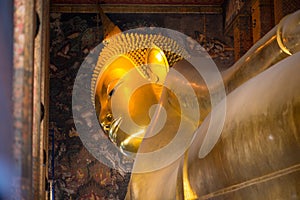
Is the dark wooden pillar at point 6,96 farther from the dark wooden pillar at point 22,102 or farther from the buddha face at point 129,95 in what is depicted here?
the buddha face at point 129,95

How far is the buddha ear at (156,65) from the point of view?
3.74 m

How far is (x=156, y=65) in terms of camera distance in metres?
3.88

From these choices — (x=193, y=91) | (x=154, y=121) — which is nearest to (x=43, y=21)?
(x=193, y=91)

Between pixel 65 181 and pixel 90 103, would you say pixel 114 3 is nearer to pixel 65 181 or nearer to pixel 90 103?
pixel 90 103

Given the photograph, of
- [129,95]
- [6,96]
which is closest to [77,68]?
[129,95]

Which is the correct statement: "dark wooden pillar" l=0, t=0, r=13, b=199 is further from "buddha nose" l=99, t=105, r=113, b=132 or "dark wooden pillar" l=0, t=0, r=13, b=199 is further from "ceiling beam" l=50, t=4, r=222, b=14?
"ceiling beam" l=50, t=4, r=222, b=14

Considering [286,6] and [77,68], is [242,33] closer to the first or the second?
[286,6]

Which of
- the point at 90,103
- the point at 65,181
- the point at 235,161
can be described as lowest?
the point at 235,161

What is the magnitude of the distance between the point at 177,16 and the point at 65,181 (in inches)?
88.0

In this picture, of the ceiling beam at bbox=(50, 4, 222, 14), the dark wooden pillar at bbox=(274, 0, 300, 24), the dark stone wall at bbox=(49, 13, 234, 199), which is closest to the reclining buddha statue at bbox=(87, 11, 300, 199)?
the dark wooden pillar at bbox=(274, 0, 300, 24)

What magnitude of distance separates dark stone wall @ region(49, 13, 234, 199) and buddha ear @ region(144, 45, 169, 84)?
9.55ft

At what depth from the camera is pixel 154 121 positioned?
9.66ft

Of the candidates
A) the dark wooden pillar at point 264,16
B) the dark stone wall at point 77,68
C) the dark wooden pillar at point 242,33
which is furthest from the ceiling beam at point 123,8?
the dark wooden pillar at point 264,16

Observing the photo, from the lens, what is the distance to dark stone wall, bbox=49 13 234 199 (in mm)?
6734
